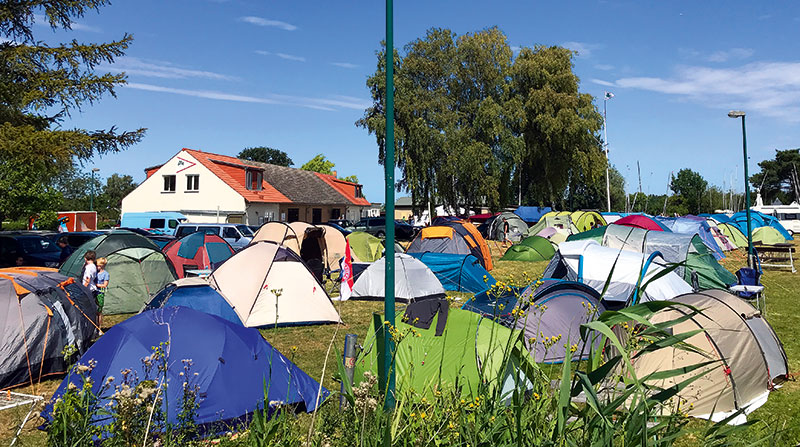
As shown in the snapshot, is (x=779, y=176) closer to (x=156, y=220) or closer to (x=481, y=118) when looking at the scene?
(x=481, y=118)

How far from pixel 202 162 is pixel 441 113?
48.0 ft

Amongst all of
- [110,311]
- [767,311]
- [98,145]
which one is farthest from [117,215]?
[767,311]

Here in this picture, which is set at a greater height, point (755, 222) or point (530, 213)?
point (530, 213)

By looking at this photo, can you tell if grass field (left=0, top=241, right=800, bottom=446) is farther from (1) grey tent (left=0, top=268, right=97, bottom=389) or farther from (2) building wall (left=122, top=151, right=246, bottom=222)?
(2) building wall (left=122, top=151, right=246, bottom=222)

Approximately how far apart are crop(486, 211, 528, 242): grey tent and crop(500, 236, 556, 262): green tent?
8183 millimetres

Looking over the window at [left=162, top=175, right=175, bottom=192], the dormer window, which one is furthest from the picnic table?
the window at [left=162, top=175, right=175, bottom=192]

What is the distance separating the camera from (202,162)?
108ft

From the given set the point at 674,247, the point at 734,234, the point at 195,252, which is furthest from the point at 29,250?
the point at 734,234

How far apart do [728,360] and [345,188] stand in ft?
136

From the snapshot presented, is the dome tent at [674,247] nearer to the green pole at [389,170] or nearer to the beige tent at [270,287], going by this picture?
the beige tent at [270,287]

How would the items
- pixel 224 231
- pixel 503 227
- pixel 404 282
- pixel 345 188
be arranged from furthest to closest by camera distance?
pixel 345 188, pixel 503 227, pixel 224 231, pixel 404 282

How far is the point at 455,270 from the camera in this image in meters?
15.2

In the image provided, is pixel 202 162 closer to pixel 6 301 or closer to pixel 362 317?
pixel 362 317

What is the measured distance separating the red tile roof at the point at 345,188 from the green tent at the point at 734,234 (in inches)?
1016
